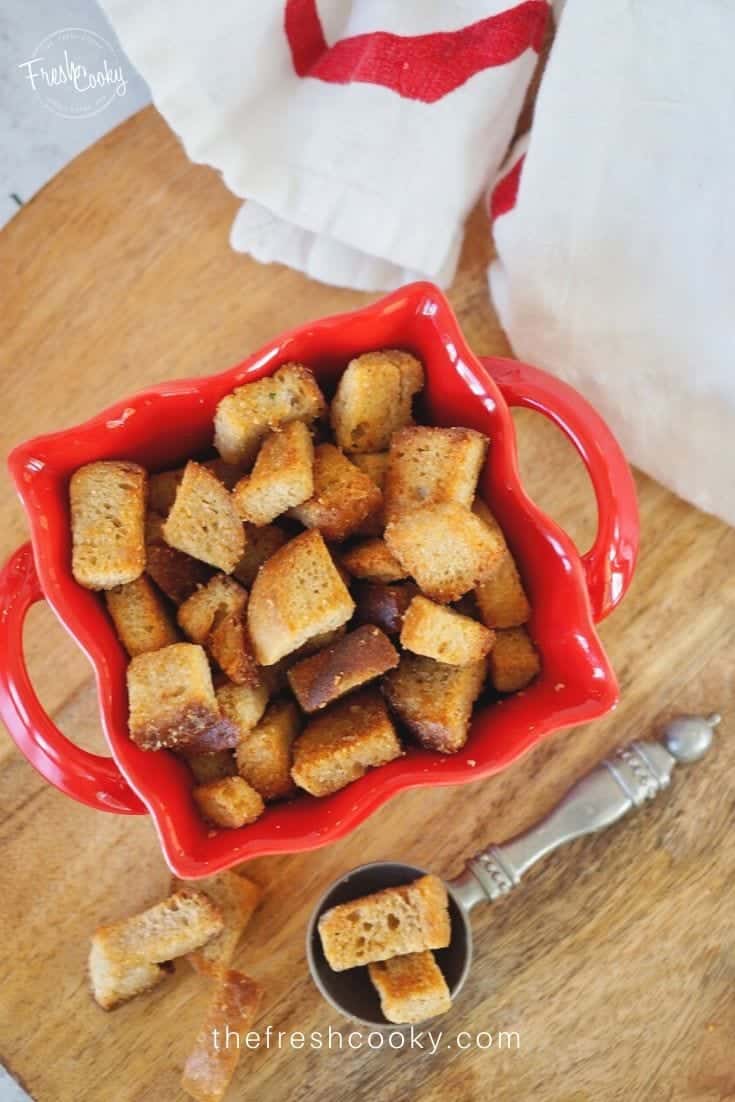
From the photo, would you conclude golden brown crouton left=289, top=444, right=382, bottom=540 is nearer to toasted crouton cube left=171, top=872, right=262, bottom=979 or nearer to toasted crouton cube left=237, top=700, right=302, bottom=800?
toasted crouton cube left=237, top=700, right=302, bottom=800

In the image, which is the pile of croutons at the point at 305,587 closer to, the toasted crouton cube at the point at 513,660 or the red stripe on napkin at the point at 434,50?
the toasted crouton cube at the point at 513,660

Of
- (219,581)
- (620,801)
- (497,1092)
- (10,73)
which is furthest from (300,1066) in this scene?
(10,73)

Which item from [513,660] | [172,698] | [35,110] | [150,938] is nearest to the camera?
[172,698]

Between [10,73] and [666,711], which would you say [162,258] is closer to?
[10,73]

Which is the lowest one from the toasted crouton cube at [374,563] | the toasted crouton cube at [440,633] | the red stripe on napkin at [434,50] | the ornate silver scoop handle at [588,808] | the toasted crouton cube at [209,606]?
the ornate silver scoop handle at [588,808]

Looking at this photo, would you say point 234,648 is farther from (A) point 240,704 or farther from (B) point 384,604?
(B) point 384,604

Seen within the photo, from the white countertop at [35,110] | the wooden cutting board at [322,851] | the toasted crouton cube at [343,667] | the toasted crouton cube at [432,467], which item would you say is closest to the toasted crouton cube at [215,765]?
Answer: the toasted crouton cube at [343,667]

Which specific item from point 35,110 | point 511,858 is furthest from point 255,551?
point 35,110
